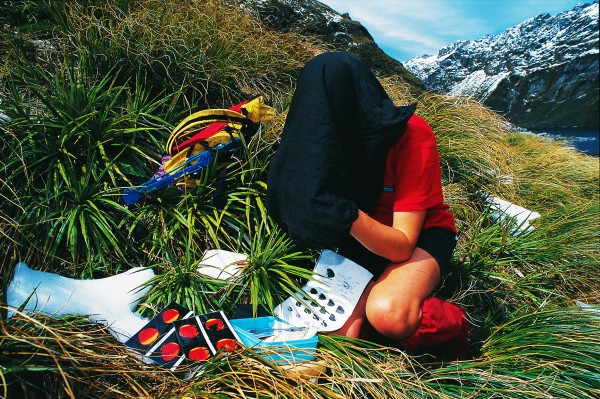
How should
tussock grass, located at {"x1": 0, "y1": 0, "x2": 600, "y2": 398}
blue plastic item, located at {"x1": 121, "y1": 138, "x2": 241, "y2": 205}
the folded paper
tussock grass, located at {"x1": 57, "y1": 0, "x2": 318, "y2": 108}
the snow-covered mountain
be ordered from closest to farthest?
1. tussock grass, located at {"x1": 0, "y1": 0, "x2": 600, "y2": 398}
2. the folded paper
3. blue plastic item, located at {"x1": 121, "y1": 138, "x2": 241, "y2": 205}
4. tussock grass, located at {"x1": 57, "y1": 0, "x2": 318, "y2": 108}
5. the snow-covered mountain

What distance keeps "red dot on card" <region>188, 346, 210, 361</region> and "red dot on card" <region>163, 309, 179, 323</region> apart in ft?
0.82

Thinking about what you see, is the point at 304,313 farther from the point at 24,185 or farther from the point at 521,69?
the point at 521,69

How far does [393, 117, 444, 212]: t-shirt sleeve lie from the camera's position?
180cm

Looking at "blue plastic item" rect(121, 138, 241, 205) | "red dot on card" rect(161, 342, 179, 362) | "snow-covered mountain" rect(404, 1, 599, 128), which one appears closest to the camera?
"red dot on card" rect(161, 342, 179, 362)

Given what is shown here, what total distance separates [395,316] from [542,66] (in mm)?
111239

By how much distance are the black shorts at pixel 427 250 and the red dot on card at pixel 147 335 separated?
1.12 meters

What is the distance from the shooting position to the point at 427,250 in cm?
197

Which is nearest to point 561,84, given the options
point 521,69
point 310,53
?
point 521,69

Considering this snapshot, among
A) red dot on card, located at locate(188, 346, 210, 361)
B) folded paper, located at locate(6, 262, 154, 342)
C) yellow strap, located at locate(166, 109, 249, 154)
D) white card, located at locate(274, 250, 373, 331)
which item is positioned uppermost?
yellow strap, located at locate(166, 109, 249, 154)

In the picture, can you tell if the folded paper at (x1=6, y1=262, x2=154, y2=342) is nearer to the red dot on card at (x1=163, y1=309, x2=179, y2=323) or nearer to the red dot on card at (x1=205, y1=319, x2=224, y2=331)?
the red dot on card at (x1=163, y1=309, x2=179, y2=323)

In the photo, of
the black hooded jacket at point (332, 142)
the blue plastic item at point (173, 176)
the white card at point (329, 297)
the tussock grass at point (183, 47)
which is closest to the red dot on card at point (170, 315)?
the white card at point (329, 297)

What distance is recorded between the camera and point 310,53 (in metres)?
4.97

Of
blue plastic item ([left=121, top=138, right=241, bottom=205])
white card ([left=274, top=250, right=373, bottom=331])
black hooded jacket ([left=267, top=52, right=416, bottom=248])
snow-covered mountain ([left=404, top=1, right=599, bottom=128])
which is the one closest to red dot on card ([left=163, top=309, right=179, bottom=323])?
white card ([left=274, top=250, right=373, bottom=331])

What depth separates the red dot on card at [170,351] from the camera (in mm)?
1560
